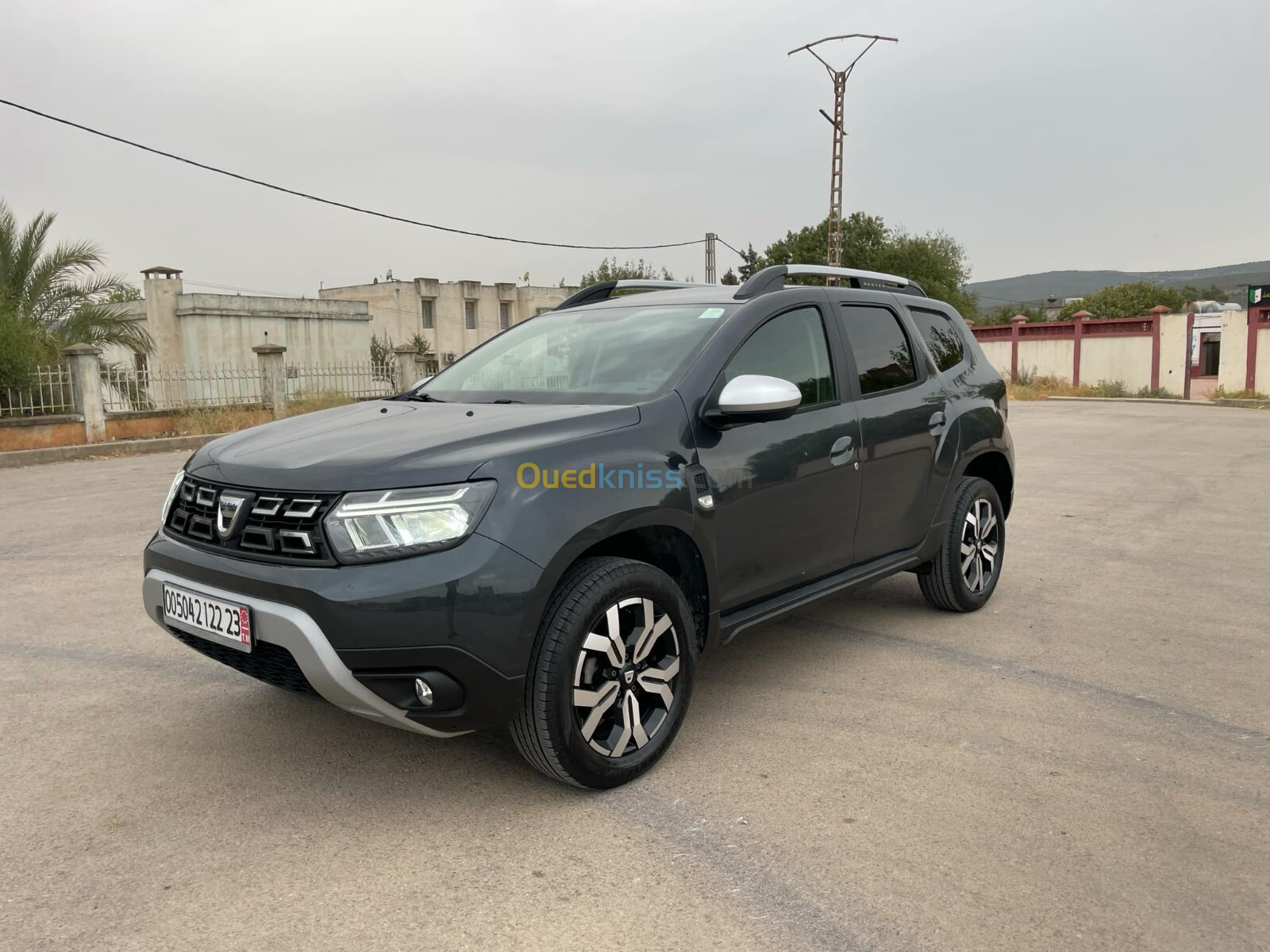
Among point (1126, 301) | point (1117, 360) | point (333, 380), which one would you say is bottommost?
point (1117, 360)

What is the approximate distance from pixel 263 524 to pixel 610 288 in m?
2.54

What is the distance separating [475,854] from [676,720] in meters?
0.86

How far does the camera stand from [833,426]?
13.1ft

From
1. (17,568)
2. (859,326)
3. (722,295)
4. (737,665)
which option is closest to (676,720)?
(737,665)

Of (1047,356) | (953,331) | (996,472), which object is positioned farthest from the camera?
(1047,356)

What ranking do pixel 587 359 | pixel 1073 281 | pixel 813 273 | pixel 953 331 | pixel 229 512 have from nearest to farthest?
pixel 229 512, pixel 587 359, pixel 813 273, pixel 953 331, pixel 1073 281

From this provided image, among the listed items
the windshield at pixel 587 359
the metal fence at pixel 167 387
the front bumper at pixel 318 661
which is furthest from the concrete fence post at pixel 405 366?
the front bumper at pixel 318 661

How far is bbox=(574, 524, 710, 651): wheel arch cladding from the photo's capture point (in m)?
3.25

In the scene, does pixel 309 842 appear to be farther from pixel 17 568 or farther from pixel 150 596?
pixel 17 568

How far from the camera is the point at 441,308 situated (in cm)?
6028

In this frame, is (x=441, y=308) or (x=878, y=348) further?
(x=441, y=308)

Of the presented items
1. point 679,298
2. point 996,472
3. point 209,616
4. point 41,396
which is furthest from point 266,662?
point 41,396

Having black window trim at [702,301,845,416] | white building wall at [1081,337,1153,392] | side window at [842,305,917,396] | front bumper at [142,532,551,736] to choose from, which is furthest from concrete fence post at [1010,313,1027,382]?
front bumper at [142,532,551,736]

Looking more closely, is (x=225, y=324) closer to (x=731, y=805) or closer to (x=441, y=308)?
(x=441, y=308)
